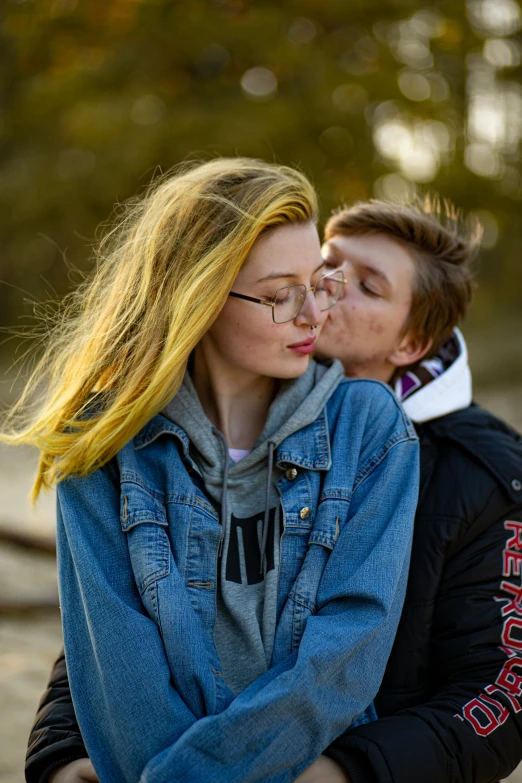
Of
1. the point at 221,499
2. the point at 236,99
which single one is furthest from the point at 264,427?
the point at 236,99

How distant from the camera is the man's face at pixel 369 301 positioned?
7.89 ft

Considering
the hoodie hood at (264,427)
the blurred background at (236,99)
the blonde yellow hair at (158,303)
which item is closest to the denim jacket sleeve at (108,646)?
the blonde yellow hair at (158,303)

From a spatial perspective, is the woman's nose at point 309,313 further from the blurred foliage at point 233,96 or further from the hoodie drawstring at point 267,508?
the blurred foliage at point 233,96

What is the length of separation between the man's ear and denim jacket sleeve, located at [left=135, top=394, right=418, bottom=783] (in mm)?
596

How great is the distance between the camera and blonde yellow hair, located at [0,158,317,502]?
1.93 meters

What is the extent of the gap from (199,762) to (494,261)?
16558 millimetres

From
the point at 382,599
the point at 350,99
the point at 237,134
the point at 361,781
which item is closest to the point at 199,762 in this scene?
the point at 361,781

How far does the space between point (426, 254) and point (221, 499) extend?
3.35 feet

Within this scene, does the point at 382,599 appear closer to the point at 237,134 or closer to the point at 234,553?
the point at 234,553

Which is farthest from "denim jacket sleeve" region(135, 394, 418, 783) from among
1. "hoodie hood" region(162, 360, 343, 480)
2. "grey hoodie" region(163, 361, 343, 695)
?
"hoodie hood" region(162, 360, 343, 480)

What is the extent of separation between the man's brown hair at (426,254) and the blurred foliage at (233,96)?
30.1 ft

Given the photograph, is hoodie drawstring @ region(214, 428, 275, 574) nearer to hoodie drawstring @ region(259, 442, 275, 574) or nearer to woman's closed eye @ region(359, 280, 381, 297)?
hoodie drawstring @ region(259, 442, 275, 574)

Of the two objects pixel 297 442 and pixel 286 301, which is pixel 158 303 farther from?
pixel 297 442

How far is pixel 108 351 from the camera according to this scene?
204 centimetres
